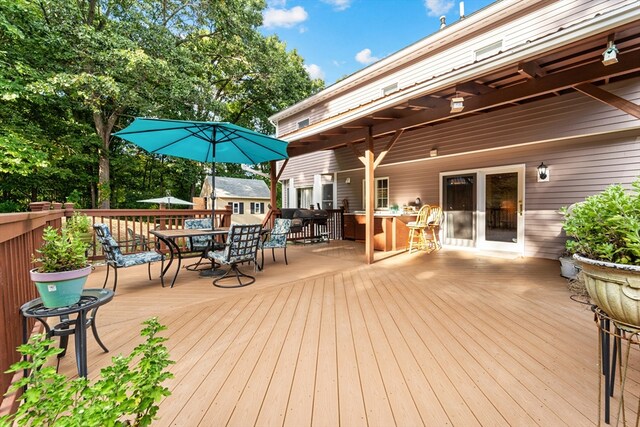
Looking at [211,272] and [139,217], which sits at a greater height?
[139,217]

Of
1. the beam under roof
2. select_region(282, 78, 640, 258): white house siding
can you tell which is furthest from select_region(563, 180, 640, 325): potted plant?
select_region(282, 78, 640, 258): white house siding

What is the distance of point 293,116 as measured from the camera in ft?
38.3

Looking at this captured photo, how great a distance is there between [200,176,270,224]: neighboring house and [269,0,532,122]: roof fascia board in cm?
1036

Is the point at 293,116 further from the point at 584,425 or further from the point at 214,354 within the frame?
the point at 584,425

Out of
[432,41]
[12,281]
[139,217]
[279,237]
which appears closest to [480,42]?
[432,41]

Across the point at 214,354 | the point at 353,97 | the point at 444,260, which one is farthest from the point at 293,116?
the point at 214,354

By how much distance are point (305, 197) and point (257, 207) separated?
9.88 m

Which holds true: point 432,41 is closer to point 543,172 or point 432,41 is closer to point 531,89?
point 543,172

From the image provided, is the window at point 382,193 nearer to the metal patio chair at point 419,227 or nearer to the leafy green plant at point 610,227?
the metal patio chair at point 419,227

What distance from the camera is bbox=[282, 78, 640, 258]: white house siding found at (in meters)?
4.48

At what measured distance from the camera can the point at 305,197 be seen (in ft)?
36.6

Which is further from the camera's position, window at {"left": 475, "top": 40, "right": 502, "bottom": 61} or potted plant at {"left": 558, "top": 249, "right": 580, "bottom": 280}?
window at {"left": 475, "top": 40, "right": 502, "bottom": 61}

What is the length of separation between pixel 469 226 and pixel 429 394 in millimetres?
5825

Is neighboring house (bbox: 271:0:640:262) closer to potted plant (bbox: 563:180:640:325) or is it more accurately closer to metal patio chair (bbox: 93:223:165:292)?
potted plant (bbox: 563:180:640:325)
